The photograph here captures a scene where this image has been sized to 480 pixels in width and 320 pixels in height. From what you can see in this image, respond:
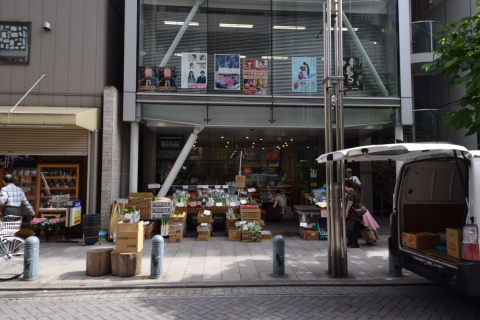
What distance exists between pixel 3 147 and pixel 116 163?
10.4 feet

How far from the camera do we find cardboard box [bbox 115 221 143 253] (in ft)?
21.7

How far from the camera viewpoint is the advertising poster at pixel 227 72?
11789 millimetres

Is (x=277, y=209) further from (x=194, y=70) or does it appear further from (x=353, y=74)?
(x=194, y=70)

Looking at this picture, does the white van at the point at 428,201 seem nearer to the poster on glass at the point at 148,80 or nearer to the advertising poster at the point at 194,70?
the advertising poster at the point at 194,70

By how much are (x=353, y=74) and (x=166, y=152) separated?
811cm

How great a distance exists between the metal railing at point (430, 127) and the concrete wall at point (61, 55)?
10.8 meters

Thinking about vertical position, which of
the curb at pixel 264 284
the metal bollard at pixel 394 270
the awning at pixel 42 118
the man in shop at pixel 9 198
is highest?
the awning at pixel 42 118

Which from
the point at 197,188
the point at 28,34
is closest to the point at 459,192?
the point at 197,188

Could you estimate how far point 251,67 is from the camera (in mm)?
12000

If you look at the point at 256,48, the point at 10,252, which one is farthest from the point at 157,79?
the point at 10,252

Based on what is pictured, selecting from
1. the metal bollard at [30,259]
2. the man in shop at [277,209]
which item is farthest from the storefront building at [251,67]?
the metal bollard at [30,259]

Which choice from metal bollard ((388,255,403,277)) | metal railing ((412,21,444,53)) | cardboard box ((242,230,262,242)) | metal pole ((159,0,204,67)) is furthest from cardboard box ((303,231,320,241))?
metal railing ((412,21,444,53))

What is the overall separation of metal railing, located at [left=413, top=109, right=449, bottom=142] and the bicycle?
1216 centimetres

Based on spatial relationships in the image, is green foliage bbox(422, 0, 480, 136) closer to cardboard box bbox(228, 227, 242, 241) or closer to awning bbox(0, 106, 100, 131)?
cardboard box bbox(228, 227, 242, 241)
